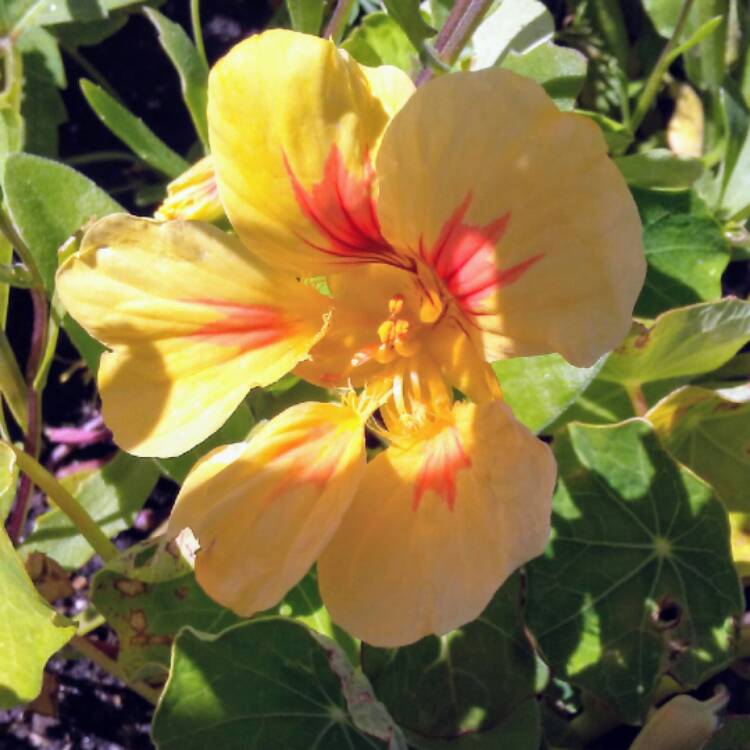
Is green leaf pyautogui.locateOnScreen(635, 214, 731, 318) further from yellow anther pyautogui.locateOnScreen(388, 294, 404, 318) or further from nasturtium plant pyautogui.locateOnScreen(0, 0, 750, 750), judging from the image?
yellow anther pyautogui.locateOnScreen(388, 294, 404, 318)

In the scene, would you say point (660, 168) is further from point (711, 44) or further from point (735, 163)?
point (711, 44)

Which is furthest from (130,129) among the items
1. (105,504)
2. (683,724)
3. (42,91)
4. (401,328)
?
(683,724)

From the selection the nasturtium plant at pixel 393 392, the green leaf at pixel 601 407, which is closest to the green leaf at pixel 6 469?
the nasturtium plant at pixel 393 392

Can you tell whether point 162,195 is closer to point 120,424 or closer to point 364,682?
point 120,424

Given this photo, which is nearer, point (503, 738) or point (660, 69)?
point (503, 738)

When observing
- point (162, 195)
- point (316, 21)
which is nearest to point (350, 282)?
point (316, 21)

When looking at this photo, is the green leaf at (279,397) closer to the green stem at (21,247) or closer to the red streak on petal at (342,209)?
the green stem at (21,247)
